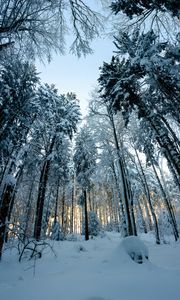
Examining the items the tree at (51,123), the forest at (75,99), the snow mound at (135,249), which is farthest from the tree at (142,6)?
the snow mound at (135,249)

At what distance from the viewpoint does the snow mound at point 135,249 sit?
14.5ft

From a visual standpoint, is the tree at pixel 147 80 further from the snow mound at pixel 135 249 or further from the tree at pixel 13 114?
the tree at pixel 13 114

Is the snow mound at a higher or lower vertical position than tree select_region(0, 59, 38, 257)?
lower

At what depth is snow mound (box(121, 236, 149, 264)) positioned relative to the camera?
4.43 m

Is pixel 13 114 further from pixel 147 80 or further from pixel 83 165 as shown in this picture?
pixel 83 165

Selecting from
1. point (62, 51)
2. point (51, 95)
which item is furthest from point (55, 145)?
point (62, 51)

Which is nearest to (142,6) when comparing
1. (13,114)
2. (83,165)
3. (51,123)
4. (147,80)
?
(147,80)

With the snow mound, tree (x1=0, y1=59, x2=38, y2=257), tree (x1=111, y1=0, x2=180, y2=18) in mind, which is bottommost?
the snow mound

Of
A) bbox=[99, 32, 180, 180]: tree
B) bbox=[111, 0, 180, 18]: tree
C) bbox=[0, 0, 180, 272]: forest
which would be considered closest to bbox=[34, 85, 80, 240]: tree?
bbox=[0, 0, 180, 272]: forest

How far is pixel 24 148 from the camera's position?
809 cm

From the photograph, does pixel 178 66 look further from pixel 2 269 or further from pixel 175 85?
pixel 2 269

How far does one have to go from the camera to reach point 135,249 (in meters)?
4.69

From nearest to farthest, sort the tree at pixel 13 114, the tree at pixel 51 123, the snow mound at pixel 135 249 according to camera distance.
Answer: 1. the snow mound at pixel 135 249
2. the tree at pixel 13 114
3. the tree at pixel 51 123

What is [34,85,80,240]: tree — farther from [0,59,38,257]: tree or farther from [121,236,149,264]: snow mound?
[121,236,149,264]: snow mound
